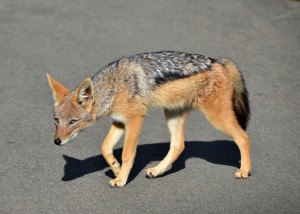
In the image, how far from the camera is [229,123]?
9508 millimetres

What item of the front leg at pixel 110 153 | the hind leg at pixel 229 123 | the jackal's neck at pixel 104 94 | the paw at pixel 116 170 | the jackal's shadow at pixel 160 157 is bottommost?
the jackal's shadow at pixel 160 157

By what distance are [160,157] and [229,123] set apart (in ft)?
4.03

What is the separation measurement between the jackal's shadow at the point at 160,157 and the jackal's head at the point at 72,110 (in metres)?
0.78

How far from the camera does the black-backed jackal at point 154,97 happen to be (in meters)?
9.26

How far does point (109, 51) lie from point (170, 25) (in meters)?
1.83

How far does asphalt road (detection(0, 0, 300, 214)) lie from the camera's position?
8922mm

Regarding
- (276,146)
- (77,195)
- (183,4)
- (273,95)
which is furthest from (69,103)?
(183,4)

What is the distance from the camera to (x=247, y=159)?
374 inches

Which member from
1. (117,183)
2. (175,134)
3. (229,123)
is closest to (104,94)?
(117,183)

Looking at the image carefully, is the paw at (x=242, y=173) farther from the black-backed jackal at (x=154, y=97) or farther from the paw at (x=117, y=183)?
the paw at (x=117, y=183)

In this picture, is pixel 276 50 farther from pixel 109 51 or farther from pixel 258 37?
pixel 109 51

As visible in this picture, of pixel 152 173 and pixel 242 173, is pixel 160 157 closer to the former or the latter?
pixel 152 173

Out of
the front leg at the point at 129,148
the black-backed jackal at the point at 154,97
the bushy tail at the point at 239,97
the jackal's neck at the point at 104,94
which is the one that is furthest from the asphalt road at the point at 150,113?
the jackal's neck at the point at 104,94

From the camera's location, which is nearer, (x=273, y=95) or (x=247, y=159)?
(x=247, y=159)
